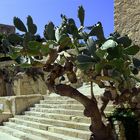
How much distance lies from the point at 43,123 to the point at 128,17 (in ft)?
16.1

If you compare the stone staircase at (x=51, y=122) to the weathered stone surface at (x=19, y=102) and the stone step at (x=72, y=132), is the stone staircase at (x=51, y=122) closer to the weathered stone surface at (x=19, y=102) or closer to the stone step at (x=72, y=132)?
the stone step at (x=72, y=132)

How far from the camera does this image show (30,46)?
5305 mm

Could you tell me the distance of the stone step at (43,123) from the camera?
854cm

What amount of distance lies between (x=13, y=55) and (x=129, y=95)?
1856mm

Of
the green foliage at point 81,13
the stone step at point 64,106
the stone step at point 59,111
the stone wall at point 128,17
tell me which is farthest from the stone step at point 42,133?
the stone wall at point 128,17

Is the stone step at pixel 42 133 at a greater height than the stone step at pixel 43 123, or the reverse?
the stone step at pixel 43 123

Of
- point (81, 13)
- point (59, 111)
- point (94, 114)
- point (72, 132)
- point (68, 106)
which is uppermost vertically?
point (81, 13)

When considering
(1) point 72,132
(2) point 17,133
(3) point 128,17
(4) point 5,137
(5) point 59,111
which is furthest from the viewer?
(3) point 128,17

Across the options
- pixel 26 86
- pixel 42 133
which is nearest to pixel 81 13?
pixel 42 133

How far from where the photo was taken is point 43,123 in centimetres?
1009

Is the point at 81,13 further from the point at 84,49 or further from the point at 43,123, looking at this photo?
the point at 43,123

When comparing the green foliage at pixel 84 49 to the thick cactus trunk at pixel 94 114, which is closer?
the green foliage at pixel 84 49

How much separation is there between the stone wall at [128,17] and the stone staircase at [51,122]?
3.30 metres

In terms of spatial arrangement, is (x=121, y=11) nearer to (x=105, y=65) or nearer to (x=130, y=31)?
(x=130, y=31)
